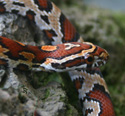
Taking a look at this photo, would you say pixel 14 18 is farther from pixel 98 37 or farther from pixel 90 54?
pixel 98 37

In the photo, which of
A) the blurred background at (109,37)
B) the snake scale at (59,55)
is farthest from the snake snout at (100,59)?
the blurred background at (109,37)

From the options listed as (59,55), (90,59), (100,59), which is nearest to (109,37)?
(100,59)

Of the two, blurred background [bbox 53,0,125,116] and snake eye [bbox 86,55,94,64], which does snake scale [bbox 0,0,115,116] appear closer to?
snake eye [bbox 86,55,94,64]

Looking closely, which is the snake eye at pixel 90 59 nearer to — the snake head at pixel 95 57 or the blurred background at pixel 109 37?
the snake head at pixel 95 57

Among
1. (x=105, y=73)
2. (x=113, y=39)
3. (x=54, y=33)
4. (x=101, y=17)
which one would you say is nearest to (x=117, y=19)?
(x=101, y=17)

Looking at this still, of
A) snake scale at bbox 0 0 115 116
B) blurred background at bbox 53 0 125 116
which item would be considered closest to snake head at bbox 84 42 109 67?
snake scale at bbox 0 0 115 116

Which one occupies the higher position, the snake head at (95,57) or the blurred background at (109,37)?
the snake head at (95,57)

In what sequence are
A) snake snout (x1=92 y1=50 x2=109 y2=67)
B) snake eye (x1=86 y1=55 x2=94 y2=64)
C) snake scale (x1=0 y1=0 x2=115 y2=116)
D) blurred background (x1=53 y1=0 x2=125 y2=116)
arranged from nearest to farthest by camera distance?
snake scale (x1=0 y1=0 x2=115 y2=116)
snake eye (x1=86 y1=55 x2=94 y2=64)
snake snout (x1=92 y1=50 x2=109 y2=67)
blurred background (x1=53 y1=0 x2=125 y2=116)

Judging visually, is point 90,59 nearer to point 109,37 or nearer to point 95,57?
point 95,57
